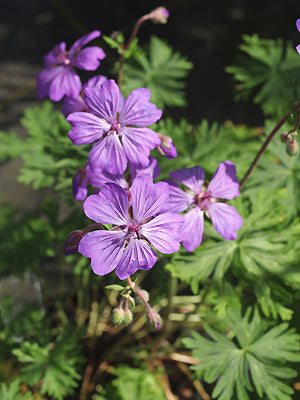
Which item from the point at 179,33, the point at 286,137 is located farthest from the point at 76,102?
the point at 179,33

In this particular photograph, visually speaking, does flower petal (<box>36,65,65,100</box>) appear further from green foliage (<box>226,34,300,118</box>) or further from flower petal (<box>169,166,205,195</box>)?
green foliage (<box>226,34,300,118</box>)

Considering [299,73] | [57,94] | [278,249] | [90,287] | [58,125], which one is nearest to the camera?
[57,94]

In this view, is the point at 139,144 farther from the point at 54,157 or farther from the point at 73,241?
the point at 54,157

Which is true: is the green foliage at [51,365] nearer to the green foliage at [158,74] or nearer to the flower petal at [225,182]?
the flower petal at [225,182]

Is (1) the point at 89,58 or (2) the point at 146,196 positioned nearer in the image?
(2) the point at 146,196

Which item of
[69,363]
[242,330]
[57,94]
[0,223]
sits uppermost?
[57,94]

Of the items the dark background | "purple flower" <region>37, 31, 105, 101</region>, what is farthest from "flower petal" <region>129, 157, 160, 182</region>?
the dark background

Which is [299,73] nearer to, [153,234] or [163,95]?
[163,95]

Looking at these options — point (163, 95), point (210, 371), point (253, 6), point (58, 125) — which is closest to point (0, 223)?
point (58, 125)
